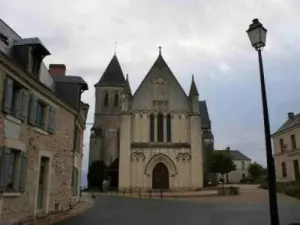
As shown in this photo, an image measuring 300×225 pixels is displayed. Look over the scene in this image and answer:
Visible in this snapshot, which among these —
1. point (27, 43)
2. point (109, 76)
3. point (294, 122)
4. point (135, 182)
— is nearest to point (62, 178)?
point (27, 43)

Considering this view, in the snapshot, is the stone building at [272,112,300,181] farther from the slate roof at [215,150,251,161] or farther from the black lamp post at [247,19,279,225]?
the slate roof at [215,150,251,161]

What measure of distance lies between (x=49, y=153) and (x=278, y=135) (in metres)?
31.1

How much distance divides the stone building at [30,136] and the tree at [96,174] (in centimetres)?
2667

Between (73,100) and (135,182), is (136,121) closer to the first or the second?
(135,182)

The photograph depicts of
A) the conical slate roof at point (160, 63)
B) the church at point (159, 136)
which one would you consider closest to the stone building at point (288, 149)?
the church at point (159, 136)

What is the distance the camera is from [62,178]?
14812mm

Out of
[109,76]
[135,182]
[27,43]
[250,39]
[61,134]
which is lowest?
[135,182]

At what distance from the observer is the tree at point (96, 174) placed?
139ft

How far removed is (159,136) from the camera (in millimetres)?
36562

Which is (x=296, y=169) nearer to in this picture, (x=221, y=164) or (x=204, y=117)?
(x=221, y=164)

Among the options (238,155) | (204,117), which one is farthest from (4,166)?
(238,155)

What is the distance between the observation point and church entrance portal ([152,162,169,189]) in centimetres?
3569

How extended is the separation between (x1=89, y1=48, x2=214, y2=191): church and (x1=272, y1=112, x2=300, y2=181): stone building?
9.07 m

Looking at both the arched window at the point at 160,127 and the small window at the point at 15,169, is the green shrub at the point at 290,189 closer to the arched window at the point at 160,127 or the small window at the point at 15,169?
the arched window at the point at 160,127
